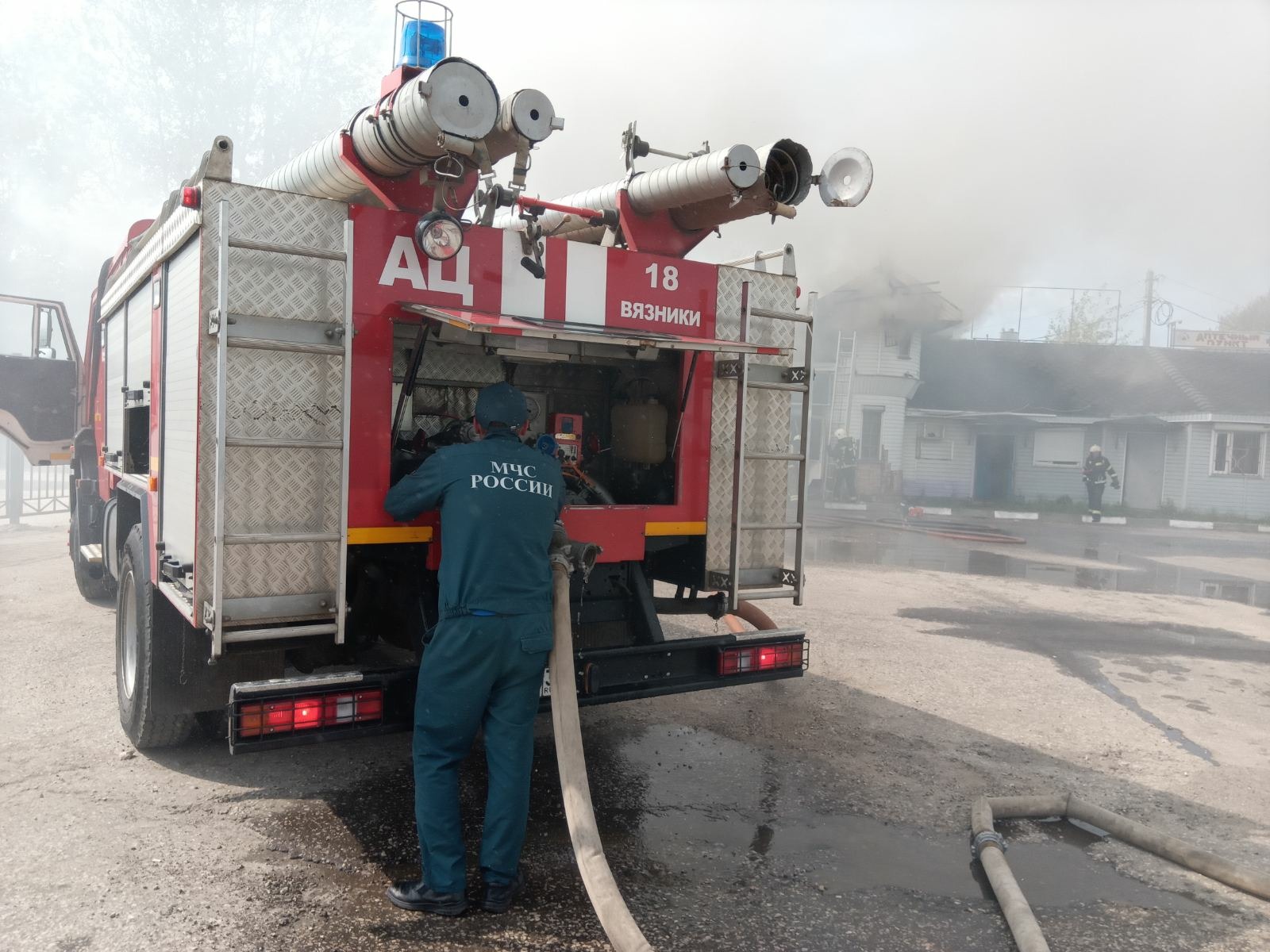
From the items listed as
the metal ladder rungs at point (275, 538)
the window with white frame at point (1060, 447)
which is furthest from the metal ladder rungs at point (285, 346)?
the window with white frame at point (1060, 447)

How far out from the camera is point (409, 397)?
4312 millimetres

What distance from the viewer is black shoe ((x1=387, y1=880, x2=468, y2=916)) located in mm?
3221

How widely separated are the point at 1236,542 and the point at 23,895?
2179 centimetres

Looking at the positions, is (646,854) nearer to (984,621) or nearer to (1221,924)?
(1221,924)

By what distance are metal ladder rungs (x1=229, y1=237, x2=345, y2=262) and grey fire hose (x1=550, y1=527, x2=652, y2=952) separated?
1344mm

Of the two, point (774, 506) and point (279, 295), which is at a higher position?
point (279, 295)

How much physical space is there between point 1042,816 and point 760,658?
4.60 ft

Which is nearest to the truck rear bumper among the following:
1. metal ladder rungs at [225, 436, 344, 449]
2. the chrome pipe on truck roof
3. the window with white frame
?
metal ladder rungs at [225, 436, 344, 449]

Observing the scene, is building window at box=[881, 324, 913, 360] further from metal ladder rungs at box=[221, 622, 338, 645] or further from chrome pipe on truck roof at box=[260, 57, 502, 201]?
metal ladder rungs at box=[221, 622, 338, 645]

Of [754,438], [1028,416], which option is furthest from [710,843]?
[1028,416]

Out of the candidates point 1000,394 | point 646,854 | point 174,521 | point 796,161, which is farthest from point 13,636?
point 1000,394

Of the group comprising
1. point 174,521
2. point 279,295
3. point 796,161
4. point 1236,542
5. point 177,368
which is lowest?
point 1236,542

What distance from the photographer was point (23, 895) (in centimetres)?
324

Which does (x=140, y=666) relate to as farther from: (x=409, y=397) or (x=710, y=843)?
(x=710, y=843)
